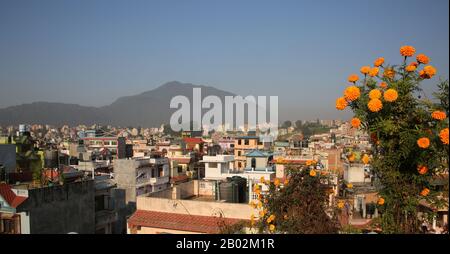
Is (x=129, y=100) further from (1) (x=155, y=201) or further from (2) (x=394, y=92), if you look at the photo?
(2) (x=394, y=92)

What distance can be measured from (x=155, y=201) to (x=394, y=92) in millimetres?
7785

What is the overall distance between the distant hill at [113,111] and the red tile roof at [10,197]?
190 inches

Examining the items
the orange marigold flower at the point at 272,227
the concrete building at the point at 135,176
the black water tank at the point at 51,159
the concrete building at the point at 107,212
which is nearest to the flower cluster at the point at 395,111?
the orange marigold flower at the point at 272,227

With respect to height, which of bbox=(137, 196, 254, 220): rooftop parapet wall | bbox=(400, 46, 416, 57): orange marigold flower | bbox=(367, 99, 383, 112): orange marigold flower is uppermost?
bbox=(400, 46, 416, 57): orange marigold flower

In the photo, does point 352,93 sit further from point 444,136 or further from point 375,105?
point 444,136

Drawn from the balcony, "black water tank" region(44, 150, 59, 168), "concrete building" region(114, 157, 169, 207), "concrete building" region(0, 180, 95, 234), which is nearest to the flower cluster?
"concrete building" region(0, 180, 95, 234)

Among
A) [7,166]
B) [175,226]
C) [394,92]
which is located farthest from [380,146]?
[7,166]

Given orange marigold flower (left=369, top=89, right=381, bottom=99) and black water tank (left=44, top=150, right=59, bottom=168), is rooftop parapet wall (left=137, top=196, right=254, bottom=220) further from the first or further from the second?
orange marigold flower (left=369, top=89, right=381, bottom=99)

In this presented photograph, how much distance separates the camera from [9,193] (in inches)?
384

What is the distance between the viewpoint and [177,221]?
9562 mm

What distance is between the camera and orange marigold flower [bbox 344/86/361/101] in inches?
144

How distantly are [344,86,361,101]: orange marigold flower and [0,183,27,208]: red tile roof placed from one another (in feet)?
28.7

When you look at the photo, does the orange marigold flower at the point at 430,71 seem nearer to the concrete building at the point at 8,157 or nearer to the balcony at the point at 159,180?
the concrete building at the point at 8,157

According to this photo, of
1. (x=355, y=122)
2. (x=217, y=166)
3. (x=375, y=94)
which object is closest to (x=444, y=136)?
(x=375, y=94)
